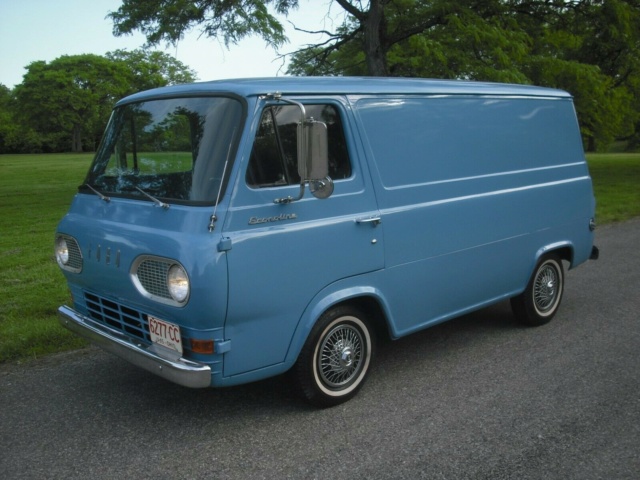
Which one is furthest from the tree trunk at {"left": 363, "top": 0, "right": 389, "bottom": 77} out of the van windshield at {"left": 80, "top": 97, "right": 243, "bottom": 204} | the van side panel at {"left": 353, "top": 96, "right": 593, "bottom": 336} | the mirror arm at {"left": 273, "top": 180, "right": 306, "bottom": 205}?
the mirror arm at {"left": 273, "top": 180, "right": 306, "bottom": 205}

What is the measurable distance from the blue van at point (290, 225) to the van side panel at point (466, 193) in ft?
0.05

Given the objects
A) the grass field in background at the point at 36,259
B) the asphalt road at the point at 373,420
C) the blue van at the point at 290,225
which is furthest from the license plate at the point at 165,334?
the grass field in background at the point at 36,259

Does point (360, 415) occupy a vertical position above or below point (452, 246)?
below

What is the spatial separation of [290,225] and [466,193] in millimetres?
1776

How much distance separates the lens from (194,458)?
143 inches

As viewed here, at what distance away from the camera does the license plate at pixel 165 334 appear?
3.75 m

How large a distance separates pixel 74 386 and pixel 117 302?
982 mm

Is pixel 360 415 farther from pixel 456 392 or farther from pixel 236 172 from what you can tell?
pixel 236 172

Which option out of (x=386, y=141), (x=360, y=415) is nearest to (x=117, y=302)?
(x=360, y=415)

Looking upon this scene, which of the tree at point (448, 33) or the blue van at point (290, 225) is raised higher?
the tree at point (448, 33)

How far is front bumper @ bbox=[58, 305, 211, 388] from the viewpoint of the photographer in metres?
3.60

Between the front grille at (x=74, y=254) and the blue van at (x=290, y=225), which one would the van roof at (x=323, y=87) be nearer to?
the blue van at (x=290, y=225)

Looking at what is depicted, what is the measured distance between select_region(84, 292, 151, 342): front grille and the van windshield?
2.38ft

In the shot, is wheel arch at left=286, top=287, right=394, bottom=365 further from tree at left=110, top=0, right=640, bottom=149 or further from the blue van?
tree at left=110, top=0, right=640, bottom=149
